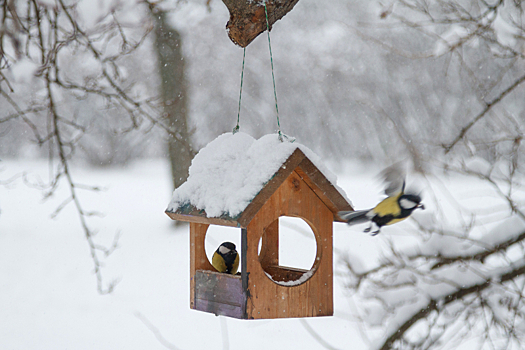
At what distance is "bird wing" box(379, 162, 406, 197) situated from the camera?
142cm

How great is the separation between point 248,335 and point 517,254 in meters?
2.84

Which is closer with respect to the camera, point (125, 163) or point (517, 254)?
point (517, 254)

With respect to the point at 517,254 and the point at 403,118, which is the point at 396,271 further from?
the point at 517,254

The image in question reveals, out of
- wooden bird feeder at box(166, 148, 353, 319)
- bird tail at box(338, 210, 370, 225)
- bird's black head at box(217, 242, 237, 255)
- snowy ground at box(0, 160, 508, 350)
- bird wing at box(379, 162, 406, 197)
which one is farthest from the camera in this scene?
snowy ground at box(0, 160, 508, 350)

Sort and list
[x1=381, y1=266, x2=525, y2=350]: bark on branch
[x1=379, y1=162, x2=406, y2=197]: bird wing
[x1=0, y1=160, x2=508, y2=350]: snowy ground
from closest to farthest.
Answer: [x1=379, y1=162, x2=406, y2=197]: bird wing < [x1=381, y1=266, x2=525, y2=350]: bark on branch < [x1=0, y1=160, x2=508, y2=350]: snowy ground

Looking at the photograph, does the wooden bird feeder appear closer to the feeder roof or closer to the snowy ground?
the feeder roof

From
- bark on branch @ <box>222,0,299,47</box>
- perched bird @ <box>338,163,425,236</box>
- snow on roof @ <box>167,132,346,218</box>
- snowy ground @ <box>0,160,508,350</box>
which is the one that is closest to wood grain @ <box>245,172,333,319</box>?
snow on roof @ <box>167,132,346,218</box>

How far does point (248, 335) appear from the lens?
4.95m

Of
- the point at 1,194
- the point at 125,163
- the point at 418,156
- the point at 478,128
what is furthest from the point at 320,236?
the point at 1,194

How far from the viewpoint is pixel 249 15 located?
1.81m

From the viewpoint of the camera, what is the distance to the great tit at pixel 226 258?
7.00 feet

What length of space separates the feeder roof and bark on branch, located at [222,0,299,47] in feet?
1.28

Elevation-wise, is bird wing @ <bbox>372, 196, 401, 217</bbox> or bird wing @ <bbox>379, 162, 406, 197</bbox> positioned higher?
bird wing @ <bbox>379, 162, 406, 197</bbox>

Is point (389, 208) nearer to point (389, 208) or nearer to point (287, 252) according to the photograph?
point (389, 208)
